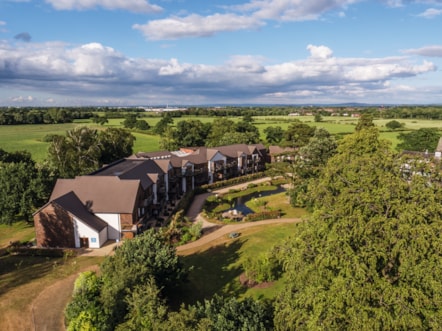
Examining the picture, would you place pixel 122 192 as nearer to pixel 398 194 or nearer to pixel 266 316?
pixel 266 316

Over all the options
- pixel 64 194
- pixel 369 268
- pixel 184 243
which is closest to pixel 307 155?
pixel 184 243

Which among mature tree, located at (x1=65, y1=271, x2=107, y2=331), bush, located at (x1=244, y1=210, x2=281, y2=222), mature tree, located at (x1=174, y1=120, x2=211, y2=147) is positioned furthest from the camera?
mature tree, located at (x1=174, y1=120, x2=211, y2=147)

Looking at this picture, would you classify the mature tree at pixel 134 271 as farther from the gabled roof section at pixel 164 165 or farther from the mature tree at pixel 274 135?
the mature tree at pixel 274 135

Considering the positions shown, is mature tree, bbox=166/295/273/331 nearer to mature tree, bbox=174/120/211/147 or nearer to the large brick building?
the large brick building

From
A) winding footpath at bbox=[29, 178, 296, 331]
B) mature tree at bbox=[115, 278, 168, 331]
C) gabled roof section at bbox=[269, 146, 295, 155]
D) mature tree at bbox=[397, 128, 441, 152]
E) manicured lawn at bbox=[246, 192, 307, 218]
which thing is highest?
mature tree at bbox=[397, 128, 441, 152]

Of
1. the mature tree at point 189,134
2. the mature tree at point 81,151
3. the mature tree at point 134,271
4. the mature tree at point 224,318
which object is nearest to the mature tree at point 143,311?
the mature tree at point 134,271

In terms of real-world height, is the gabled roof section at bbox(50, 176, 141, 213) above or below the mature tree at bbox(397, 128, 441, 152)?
below

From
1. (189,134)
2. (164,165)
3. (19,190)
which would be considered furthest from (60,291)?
(189,134)

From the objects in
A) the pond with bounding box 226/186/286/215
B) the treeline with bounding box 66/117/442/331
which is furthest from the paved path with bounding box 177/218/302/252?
the treeline with bounding box 66/117/442/331
